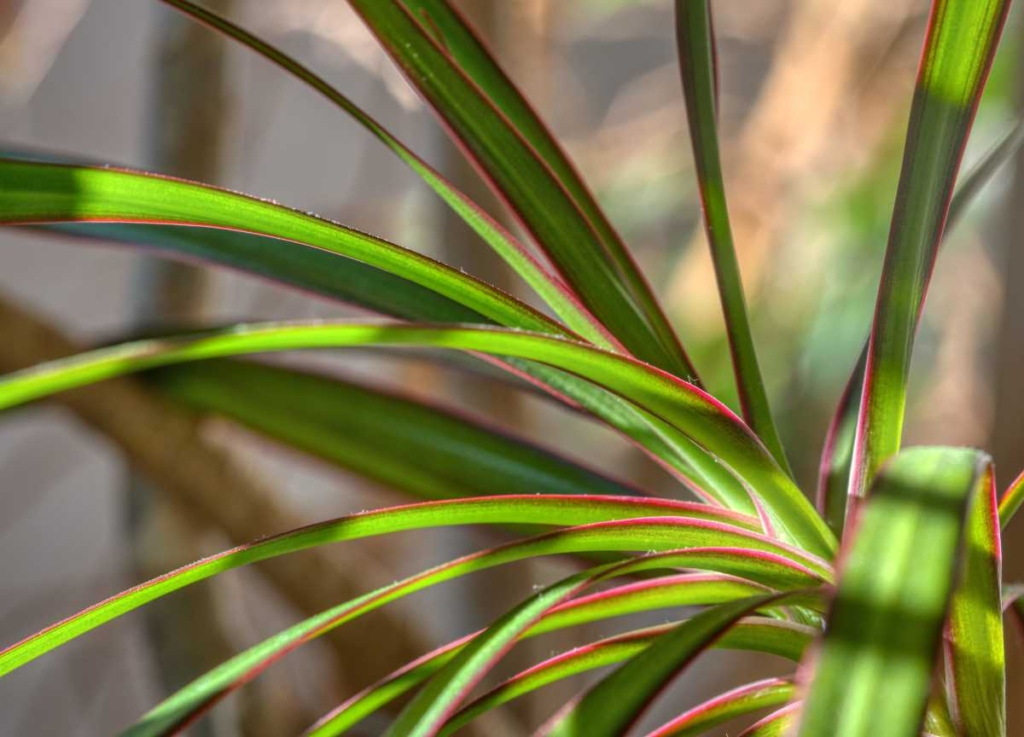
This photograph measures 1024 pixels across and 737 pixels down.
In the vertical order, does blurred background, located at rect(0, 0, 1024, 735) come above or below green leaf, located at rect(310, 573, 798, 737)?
above

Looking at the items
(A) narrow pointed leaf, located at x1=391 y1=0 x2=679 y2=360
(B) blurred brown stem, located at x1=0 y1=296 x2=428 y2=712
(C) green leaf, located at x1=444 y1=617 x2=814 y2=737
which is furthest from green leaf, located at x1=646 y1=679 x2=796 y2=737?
(B) blurred brown stem, located at x1=0 y1=296 x2=428 y2=712

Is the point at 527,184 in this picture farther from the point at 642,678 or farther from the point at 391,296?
the point at 642,678

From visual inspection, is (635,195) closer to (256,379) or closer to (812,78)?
(812,78)

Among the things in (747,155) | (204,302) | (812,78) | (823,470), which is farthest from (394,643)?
(812,78)

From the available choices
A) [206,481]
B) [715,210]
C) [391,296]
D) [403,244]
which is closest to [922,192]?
[715,210]

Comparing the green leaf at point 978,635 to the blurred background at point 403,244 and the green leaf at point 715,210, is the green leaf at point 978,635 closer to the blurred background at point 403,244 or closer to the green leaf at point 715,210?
the green leaf at point 715,210

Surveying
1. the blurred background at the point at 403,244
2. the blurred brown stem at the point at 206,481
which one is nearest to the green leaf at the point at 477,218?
the blurred background at the point at 403,244

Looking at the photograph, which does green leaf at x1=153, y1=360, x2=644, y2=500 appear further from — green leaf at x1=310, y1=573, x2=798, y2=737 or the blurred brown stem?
the blurred brown stem
